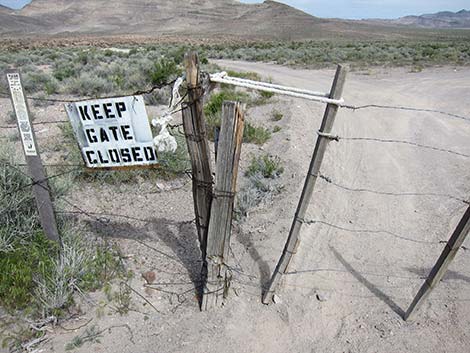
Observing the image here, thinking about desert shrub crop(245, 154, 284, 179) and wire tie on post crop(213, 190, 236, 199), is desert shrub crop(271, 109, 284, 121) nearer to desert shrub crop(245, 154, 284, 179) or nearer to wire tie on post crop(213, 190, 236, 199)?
desert shrub crop(245, 154, 284, 179)

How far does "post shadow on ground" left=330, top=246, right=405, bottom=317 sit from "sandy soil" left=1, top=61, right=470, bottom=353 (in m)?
0.02

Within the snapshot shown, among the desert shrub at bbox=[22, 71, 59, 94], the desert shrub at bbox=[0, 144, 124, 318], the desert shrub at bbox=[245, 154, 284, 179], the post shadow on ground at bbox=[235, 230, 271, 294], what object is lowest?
the desert shrub at bbox=[22, 71, 59, 94]

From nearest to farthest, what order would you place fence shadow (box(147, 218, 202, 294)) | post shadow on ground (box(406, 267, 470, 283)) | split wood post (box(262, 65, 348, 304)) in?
split wood post (box(262, 65, 348, 304))
post shadow on ground (box(406, 267, 470, 283))
fence shadow (box(147, 218, 202, 294))

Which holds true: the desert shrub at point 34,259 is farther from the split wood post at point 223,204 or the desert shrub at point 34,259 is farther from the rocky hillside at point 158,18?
the rocky hillside at point 158,18

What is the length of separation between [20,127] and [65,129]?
16.1 ft

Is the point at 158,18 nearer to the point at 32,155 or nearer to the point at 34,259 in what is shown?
the point at 32,155

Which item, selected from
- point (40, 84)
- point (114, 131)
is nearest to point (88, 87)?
point (40, 84)

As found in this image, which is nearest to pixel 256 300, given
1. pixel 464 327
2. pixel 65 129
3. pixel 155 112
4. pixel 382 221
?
pixel 464 327

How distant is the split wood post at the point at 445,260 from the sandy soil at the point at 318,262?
0.73 ft

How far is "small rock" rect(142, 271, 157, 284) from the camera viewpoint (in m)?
4.19

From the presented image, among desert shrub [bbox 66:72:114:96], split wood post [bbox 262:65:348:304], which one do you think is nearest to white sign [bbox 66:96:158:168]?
split wood post [bbox 262:65:348:304]

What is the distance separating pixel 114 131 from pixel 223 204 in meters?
1.23

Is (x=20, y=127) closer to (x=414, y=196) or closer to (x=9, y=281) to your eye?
(x=9, y=281)


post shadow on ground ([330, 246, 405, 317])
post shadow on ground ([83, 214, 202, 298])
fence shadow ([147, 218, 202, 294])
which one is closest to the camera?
post shadow on ground ([330, 246, 405, 317])
